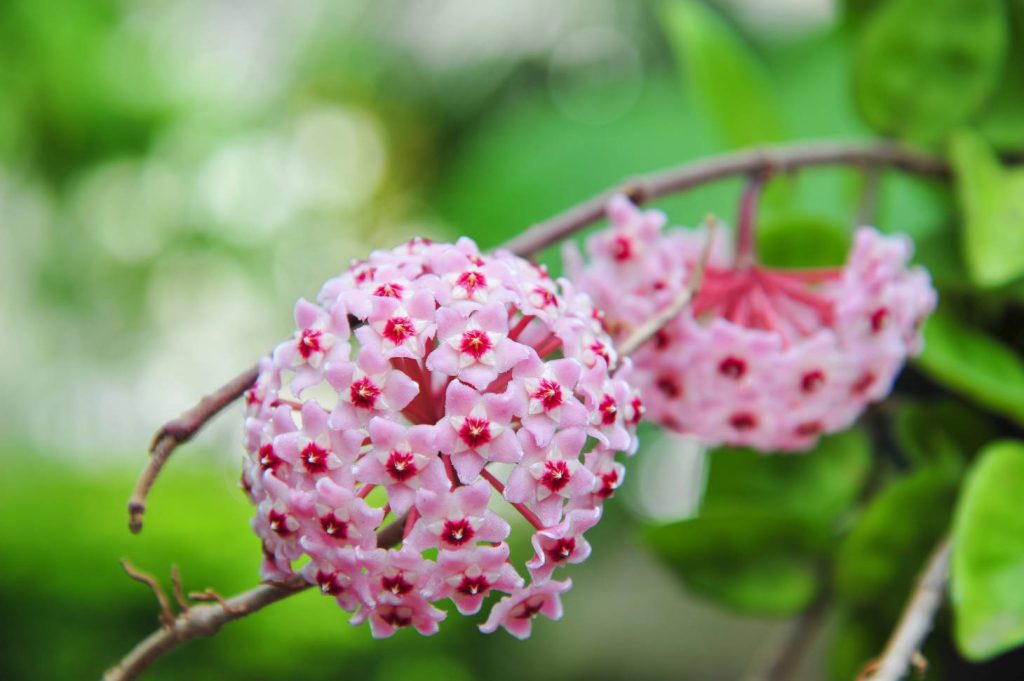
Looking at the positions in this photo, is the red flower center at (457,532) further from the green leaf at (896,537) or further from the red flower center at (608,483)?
the green leaf at (896,537)

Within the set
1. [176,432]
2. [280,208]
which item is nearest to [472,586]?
[176,432]

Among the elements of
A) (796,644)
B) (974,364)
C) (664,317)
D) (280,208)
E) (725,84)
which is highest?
(280,208)

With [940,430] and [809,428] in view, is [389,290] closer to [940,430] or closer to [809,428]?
[809,428]

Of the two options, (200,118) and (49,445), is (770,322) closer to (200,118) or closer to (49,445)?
(200,118)

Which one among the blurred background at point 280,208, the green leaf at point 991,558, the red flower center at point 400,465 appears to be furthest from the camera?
the blurred background at point 280,208

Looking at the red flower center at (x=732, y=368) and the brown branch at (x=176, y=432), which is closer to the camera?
the brown branch at (x=176, y=432)

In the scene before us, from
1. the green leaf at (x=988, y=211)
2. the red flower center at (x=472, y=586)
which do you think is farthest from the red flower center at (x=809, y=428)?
the red flower center at (x=472, y=586)
